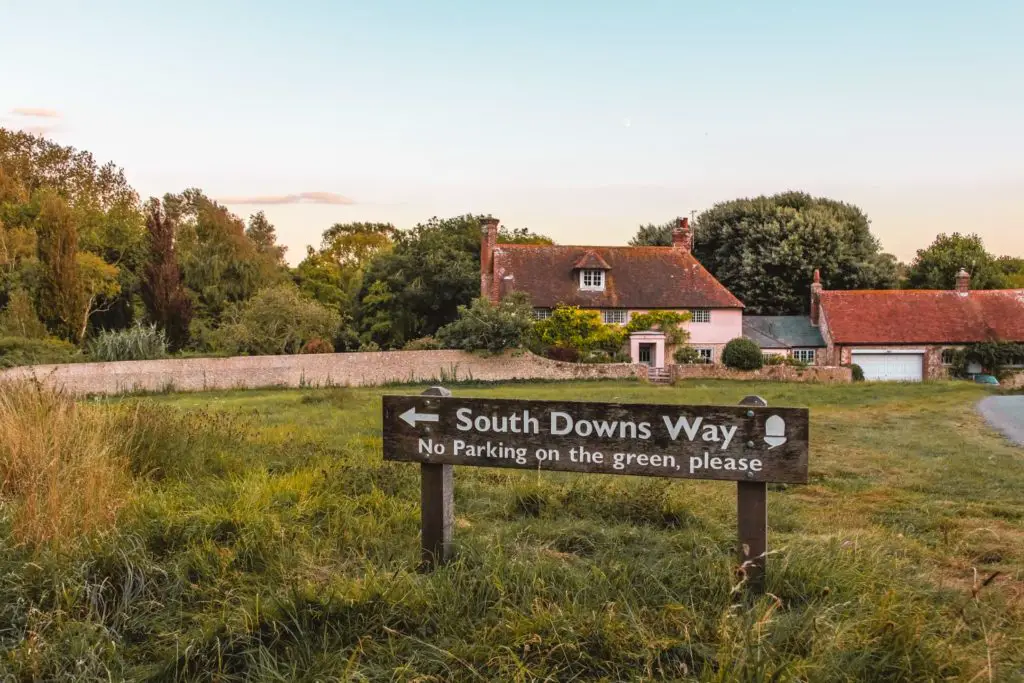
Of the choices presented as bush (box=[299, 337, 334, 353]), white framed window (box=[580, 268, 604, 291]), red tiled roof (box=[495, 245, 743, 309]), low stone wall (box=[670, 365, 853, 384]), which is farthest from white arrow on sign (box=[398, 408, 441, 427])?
white framed window (box=[580, 268, 604, 291])

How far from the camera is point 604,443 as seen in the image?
13.8 ft

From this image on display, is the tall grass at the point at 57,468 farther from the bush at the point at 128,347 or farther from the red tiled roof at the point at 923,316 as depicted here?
the red tiled roof at the point at 923,316

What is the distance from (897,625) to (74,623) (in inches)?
158

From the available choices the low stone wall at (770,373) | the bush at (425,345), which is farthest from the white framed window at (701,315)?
the bush at (425,345)

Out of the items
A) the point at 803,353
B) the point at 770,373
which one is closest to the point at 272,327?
the point at 770,373

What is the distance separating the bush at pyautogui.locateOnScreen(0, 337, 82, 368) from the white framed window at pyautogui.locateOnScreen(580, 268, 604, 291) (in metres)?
23.2

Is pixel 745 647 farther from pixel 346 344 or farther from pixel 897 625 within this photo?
pixel 346 344

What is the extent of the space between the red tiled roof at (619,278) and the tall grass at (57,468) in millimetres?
30130

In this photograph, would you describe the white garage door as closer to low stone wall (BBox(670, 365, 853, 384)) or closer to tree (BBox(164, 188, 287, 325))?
low stone wall (BBox(670, 365, 853, 384))

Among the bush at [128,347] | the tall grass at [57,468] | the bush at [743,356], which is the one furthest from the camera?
the bush at [743,356]

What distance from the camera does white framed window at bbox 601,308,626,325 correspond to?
36812 mm

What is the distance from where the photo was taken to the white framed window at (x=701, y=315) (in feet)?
123

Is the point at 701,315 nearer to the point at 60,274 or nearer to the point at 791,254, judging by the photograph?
the point at 791,254

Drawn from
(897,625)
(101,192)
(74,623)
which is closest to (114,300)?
(101,192)
